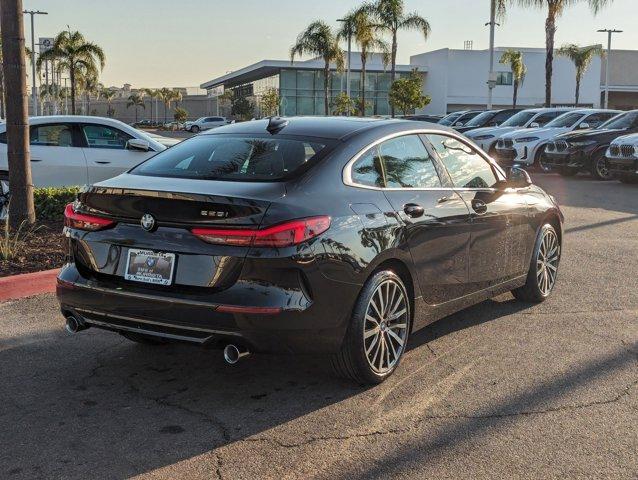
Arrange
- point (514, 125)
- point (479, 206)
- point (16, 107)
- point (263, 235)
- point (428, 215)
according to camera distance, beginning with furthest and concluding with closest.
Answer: point (514, 125) → point (16, 107) → point (479, 206) → point (428, 215) → point (263, 235)

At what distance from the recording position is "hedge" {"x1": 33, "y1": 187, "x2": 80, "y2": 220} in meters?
9.50

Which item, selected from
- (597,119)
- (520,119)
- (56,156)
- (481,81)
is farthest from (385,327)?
(481,81)

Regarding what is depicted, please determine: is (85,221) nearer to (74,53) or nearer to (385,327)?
(385,327)

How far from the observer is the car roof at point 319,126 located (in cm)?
480

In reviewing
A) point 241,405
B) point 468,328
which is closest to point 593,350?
point 468,328

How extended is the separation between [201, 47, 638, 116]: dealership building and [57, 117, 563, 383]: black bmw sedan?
62414mm

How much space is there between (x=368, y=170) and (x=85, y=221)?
5.61 feet

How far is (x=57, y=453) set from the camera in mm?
3609

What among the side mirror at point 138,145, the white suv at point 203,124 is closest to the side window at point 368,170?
the side mirror at point 138,145

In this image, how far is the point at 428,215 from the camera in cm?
488

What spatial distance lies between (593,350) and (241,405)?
2.53 m

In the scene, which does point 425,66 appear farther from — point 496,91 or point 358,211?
point 358,211

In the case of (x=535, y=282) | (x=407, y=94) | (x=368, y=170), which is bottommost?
(x=535, y=282)

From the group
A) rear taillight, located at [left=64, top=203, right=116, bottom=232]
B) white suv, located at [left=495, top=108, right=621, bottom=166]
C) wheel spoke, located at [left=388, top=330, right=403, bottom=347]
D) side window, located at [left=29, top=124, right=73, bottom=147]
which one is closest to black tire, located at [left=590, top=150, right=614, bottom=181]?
white suv, located at [left=495, top=108, right=621, bottom=166]
